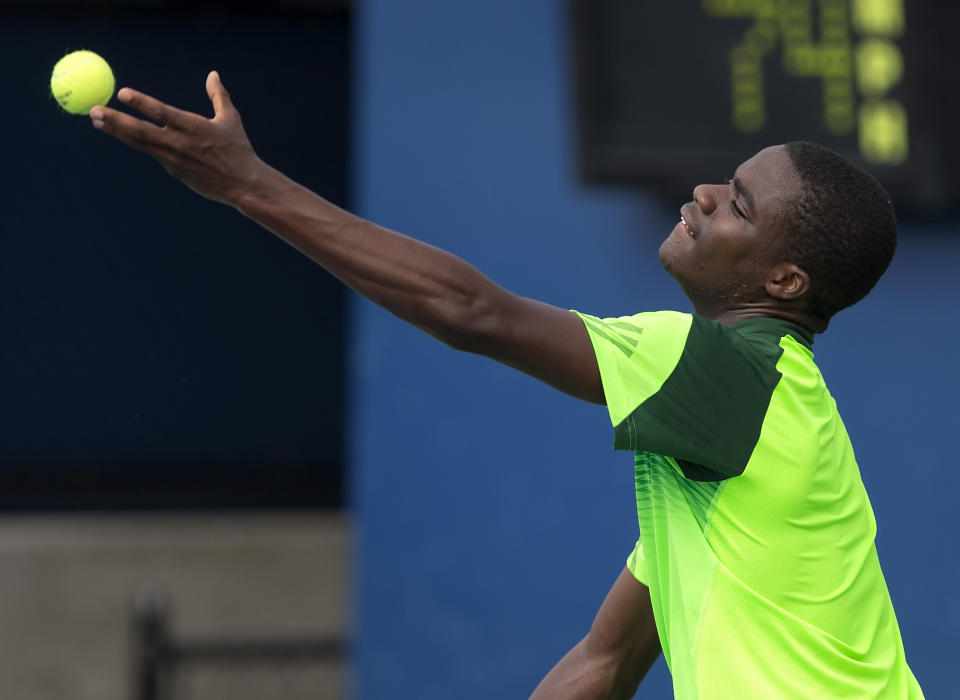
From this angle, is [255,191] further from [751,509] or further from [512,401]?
[512,401]

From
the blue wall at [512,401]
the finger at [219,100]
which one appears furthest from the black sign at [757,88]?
the finger at [219,100]

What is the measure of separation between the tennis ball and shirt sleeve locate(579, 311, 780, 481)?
0.86 meters

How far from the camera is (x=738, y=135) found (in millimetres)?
5035

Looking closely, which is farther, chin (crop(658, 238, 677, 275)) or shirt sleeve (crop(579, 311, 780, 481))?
chin (crop(658, 238, 677, 275))

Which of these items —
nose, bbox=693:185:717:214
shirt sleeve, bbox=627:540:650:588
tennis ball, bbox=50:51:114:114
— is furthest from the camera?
shirt sleeve, bbox=627:540:650:588

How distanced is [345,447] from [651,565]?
19.6 feet

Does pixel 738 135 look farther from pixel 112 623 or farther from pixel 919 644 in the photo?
pixel 112 623

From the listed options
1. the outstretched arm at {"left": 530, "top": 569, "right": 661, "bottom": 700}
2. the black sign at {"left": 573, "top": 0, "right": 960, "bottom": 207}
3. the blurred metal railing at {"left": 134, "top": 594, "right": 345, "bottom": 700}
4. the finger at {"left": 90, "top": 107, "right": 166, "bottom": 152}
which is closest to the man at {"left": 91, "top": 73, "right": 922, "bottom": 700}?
the finger at {"left": 90, "top": 107, "right": 166, "bottom": 152}

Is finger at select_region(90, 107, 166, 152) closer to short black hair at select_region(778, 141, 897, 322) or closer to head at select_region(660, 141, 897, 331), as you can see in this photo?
head at select_region(660, 141, 897, 331)

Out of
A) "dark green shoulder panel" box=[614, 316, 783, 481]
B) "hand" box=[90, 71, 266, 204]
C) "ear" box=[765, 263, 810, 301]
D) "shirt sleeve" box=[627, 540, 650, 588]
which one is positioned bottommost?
"shirt sleeve" box=[627, 540, 650, 588]

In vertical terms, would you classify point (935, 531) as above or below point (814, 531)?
below

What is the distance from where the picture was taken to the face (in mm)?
2201

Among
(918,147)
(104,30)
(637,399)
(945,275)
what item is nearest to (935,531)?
(945,275)

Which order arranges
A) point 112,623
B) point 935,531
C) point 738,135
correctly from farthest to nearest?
point 112,623 → point 935,531 → point 738,135
